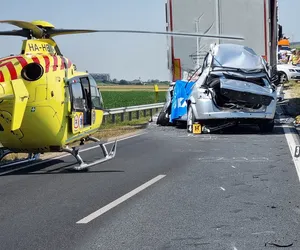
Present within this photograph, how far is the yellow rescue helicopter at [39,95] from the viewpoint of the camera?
10.1 meters

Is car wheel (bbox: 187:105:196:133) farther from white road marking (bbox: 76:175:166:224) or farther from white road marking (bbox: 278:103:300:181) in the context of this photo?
white road marking (bbox: 76:175:166:224)

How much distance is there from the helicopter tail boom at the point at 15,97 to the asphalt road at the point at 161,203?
1.01 meters

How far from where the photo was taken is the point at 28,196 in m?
8.92

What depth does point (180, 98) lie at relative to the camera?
20141 millimetres

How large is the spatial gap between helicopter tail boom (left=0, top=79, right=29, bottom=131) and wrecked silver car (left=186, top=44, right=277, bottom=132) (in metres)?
8.06

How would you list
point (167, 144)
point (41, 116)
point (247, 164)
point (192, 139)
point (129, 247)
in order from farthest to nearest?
point (192, 139), point (167, 144), point (247, 164), point (41, 116), point (129, 247)

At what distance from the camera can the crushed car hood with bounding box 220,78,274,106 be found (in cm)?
1697

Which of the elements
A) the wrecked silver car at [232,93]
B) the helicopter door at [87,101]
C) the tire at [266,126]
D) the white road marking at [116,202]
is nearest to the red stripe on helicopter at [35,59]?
the helicopter door at [87,101]

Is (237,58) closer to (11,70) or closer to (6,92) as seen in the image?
(11,70)

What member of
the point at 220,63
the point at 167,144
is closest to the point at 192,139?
the point at 167,144

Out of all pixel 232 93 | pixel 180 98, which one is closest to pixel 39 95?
pixel 232 93

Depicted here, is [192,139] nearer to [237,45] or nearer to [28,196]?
[237,45]

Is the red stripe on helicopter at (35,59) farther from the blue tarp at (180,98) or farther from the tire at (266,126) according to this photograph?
the blue tarp at (180,98)

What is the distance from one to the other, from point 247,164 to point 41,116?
390 cm
